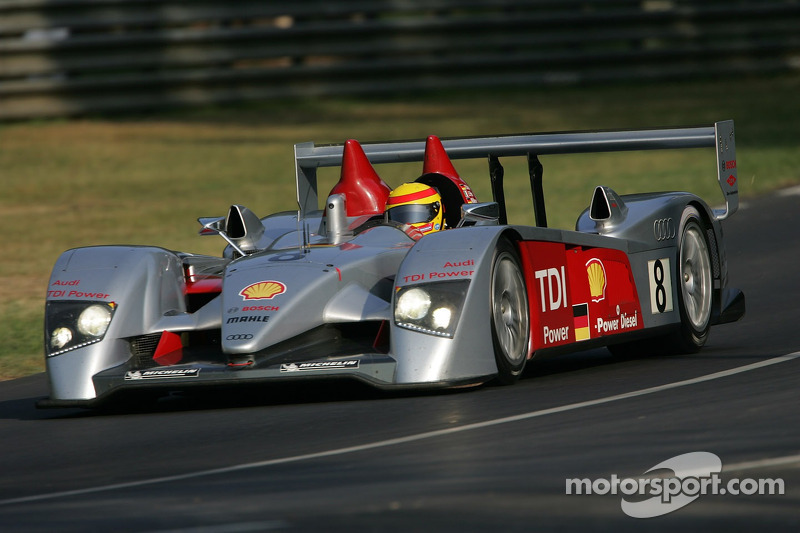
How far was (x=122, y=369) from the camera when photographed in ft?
23.3

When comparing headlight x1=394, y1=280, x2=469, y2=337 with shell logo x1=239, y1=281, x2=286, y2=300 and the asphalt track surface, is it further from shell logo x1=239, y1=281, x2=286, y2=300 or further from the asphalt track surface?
shell logo x1=239, y1=281, x2=286, y2=300

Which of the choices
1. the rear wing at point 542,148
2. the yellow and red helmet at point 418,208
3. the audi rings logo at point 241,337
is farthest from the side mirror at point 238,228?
the audi rings logo at point 241,337

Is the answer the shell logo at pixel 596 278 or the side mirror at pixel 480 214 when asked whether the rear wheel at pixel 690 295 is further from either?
the side mirror at pixel 480 214

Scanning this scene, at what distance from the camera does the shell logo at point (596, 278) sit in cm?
781

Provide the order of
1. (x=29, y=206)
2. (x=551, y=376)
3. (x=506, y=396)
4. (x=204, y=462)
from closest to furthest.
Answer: (x=204, y=462), (x=506, y=396), (x=551, y=376), (x=29, y=206)

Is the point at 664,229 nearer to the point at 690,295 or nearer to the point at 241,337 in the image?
the point at 690,295

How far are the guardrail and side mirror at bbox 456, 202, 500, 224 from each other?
57.3ft

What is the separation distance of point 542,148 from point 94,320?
10.5 feet

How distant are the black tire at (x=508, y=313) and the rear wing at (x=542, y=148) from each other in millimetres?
1735

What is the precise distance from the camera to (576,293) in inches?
301

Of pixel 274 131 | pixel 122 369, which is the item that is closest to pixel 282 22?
pixel 274 131

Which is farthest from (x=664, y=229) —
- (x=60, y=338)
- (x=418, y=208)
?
(x=60, y=338)

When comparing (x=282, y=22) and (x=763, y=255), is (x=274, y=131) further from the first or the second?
(x=763, y=255)

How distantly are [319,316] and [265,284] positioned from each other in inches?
11.8
